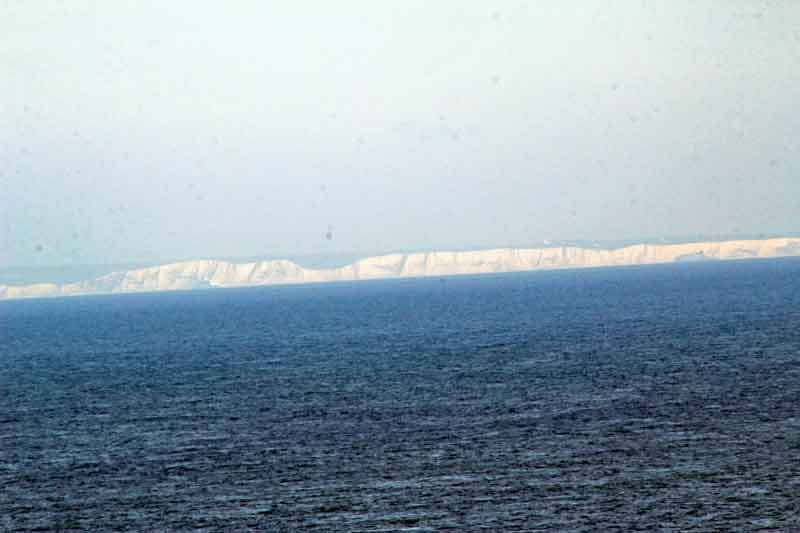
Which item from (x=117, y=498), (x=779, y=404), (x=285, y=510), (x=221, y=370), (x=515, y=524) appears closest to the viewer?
(x=515, y=524)

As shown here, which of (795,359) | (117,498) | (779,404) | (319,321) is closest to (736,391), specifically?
(779,404)

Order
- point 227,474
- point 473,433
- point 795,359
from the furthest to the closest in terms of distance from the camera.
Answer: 1. point 795,359
2. point 473,433
3. point 227,474

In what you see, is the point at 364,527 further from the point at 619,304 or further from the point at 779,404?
the point at 619,304

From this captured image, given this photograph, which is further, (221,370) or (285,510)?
(221,370)

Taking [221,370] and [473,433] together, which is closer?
[473,433]

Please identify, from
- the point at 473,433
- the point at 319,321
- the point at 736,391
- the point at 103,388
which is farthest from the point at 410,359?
the point at 319,321

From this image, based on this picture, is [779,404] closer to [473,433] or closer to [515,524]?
[473,433]
